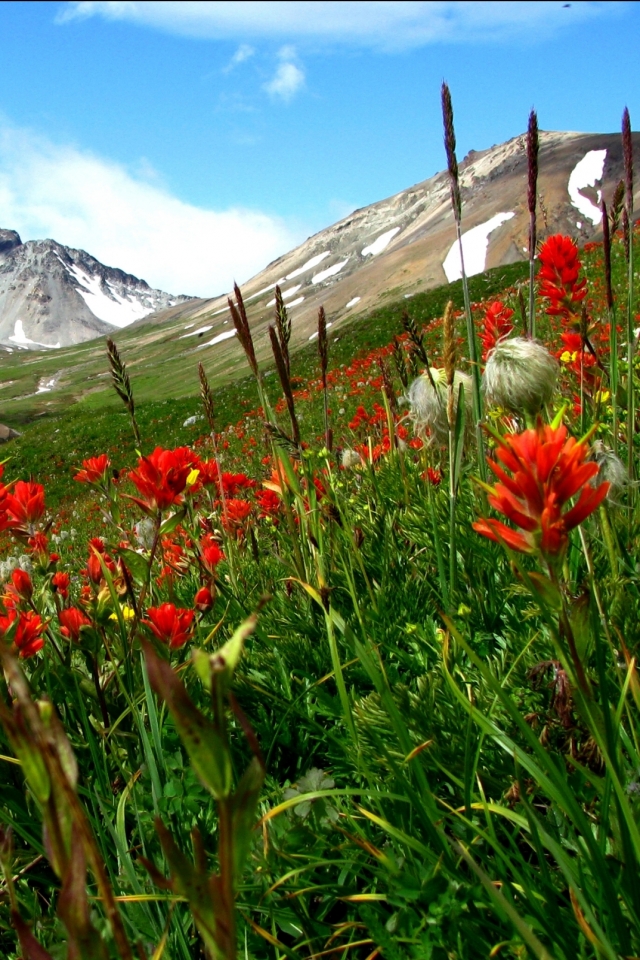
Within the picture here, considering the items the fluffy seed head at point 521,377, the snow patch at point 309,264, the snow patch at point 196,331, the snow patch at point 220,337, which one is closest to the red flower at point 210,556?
the fluffy seed head at point 521,377

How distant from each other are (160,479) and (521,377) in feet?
3.71

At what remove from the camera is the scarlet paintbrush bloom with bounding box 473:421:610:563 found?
2.96 feet

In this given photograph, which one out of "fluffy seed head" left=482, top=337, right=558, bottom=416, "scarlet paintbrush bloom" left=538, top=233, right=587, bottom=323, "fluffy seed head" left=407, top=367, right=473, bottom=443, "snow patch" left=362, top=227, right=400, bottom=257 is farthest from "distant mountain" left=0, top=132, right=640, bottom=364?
"fluffy seed head" left=482, top=337, right=558, bottom=416

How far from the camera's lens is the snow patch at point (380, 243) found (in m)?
94.8

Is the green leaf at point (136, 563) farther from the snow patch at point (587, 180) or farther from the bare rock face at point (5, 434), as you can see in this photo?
the snow patch at point (587, 180)

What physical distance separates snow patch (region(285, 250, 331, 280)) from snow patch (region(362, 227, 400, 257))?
9302mm

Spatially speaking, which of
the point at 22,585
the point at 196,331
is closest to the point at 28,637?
the point at 22,585

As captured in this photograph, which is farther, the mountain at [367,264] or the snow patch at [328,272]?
the snow patch at [328,272]

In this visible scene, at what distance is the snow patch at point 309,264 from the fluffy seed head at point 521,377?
343ft

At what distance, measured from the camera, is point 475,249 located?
42.5 meters

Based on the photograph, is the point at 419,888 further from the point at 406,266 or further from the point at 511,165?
the point at 511,165

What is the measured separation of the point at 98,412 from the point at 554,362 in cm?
3038

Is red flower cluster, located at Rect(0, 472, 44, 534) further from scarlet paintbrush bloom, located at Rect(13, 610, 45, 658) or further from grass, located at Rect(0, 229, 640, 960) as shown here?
scarlet paintbrush bloom, located at Rect(13, 610, 45, 658)

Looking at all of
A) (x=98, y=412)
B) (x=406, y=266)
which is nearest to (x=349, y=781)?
(x=98, y=412)
